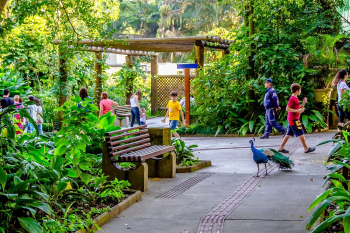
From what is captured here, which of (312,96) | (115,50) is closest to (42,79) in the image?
(115,50)

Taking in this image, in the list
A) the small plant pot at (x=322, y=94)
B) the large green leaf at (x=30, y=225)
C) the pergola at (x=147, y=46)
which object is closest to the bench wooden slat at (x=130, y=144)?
the large green leaf at (x=30, y=225)

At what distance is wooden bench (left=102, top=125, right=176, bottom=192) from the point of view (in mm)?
7141

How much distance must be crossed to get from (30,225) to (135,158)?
2.97 metres

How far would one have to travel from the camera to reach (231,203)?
6.38 m

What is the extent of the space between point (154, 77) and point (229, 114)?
24.4ft

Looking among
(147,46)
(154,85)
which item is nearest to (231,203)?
(147,46)

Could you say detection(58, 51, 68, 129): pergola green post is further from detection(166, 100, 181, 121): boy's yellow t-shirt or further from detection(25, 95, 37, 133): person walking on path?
detection(166, 100, 181, 121): boy's yellow t-shirt

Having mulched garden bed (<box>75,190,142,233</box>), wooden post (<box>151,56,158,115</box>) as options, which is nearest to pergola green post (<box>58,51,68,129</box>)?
wooden post (<box>151,56,158,115</box>)

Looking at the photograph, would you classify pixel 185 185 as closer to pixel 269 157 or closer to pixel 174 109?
pixel 269 157

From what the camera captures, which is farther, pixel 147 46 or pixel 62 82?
pixel 147 46

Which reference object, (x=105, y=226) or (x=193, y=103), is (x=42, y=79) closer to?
(x=193, y=103)

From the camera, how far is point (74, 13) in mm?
8211

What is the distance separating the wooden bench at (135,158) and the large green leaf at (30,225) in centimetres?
293

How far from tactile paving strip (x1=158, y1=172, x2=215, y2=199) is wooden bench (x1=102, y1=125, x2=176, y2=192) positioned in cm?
39
